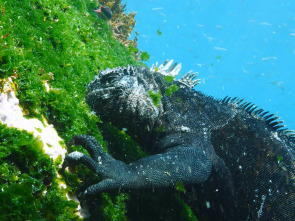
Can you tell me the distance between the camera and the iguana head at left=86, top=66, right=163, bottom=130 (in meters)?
3.35

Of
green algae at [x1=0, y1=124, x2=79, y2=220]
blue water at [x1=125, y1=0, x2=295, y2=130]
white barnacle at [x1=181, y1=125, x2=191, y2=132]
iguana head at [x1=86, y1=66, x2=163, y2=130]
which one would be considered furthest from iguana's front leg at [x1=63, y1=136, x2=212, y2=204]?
blue water at [x1=125, y1=0, x2=295, y2=130]

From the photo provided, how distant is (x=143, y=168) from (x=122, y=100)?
107cm

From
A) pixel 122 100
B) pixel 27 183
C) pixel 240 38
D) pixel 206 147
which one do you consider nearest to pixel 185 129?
pixel 206 147

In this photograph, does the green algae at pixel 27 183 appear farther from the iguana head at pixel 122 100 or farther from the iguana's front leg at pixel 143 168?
the iguana head at pixel 122 100

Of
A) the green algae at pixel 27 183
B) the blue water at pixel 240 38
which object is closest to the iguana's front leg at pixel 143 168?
the green algae at pixel 27 183

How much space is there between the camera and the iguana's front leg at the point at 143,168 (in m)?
2.40

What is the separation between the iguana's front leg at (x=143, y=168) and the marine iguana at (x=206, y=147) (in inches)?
0.6

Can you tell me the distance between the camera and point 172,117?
3768 millimetres

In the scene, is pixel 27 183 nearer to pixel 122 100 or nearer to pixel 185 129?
pixel 122 100

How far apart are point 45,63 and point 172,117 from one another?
221 cm

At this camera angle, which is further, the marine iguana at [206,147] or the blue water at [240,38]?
the blue water at [240,38]

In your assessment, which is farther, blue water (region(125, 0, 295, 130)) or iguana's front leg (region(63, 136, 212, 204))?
blue water (region(125, 0, 295, 130))

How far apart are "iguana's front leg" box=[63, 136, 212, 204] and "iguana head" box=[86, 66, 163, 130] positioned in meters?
0.67

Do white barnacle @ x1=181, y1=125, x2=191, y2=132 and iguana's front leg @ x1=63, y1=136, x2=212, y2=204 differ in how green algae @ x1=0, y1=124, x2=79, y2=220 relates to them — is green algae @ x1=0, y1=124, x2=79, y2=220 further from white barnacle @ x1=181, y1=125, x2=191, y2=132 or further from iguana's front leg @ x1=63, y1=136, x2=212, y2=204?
white barnacle @ x1=181, y1=125, x2=191, y2=132
